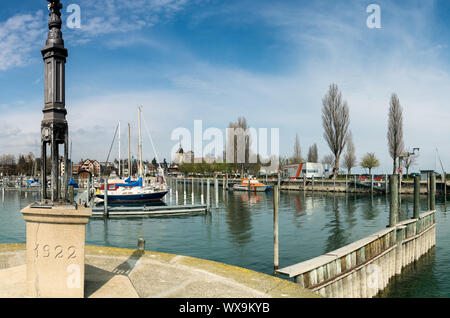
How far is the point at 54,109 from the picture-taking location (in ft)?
19.2

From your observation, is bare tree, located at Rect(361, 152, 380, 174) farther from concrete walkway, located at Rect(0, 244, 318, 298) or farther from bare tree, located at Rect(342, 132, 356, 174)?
concrete walkway, located at Rect(0, 244, 318, 298)

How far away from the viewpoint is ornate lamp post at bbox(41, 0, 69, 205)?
580cm

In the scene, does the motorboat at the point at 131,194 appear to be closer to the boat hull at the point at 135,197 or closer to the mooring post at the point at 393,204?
the boat hull at the point at 135,197

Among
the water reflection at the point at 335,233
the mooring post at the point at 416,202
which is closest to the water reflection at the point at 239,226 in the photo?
the water reflection at the point at 335,233

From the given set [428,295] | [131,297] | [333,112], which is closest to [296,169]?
[333,112]

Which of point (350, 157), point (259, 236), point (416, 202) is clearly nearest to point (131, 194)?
point (259, 236)

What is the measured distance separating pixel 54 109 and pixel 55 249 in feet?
8.10

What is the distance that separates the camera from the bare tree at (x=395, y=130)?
5784 cm

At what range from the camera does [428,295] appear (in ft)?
38.7

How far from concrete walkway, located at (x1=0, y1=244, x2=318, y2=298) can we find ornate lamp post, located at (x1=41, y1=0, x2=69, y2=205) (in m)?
2.01

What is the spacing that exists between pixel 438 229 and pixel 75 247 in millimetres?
25989

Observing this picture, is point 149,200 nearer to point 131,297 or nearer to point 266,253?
point 266,253

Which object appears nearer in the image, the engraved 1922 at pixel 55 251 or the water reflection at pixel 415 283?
the engraved 1922 at pixel 55 251

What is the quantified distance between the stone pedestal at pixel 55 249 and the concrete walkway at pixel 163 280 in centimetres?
50
